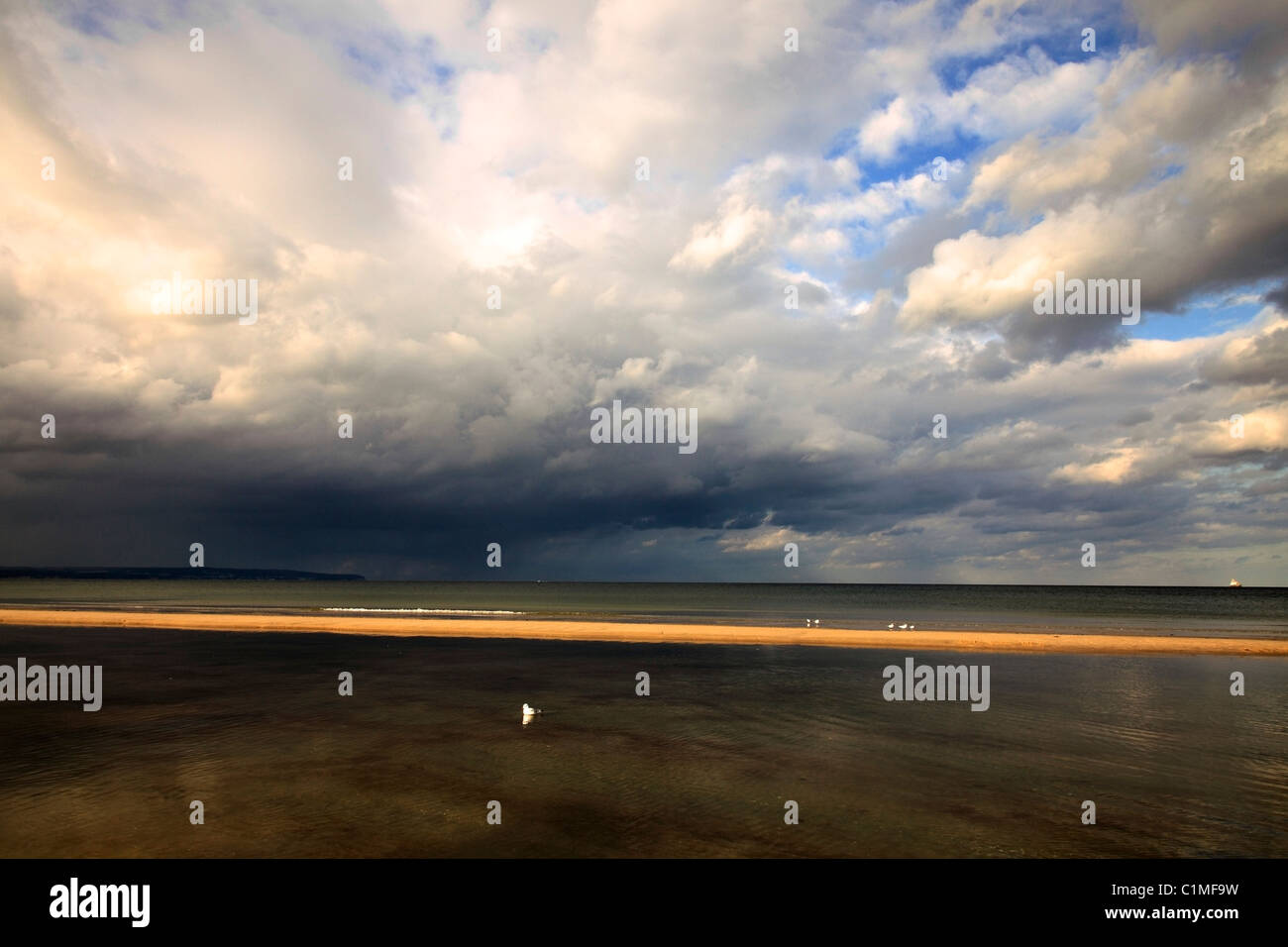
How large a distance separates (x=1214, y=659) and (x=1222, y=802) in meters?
30.7

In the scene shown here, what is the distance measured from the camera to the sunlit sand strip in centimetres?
4100

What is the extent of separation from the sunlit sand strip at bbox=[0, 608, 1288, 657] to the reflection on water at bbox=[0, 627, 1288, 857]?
1240cm

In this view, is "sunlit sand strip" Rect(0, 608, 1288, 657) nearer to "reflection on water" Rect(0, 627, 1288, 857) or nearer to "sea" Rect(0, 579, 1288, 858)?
"sea" Rect(0, 579, 1288, 858)

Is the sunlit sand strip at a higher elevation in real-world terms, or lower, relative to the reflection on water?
lower

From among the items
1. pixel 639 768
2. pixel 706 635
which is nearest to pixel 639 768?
pixel 639 768

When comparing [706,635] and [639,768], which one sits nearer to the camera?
[639,768]

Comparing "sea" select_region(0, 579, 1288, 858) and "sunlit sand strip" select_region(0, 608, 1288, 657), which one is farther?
"sunlit sand strip" select_region(0, 608, 1288, 657)

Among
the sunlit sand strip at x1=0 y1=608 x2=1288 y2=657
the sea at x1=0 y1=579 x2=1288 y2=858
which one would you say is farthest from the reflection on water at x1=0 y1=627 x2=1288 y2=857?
the sunlit sand strip at x1=0 y1=608 x2=1288 y2=657

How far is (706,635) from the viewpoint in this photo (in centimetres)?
4797

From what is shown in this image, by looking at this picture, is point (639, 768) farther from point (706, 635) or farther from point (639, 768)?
point (706, 635)

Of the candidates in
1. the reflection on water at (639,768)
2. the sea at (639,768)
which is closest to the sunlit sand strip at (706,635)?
the sea at (639,768)
